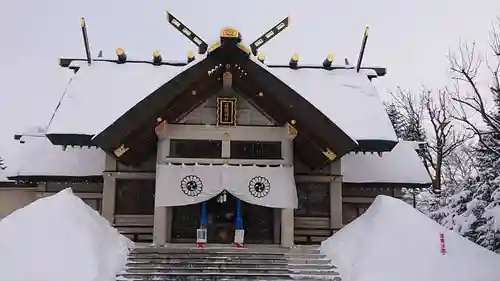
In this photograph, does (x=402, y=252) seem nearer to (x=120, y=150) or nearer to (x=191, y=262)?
(x=191, y=262)

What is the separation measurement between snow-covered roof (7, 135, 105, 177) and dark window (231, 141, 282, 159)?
4.70 meters

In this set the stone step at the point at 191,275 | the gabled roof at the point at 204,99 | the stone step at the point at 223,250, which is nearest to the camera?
the stone step at the point at 191,275

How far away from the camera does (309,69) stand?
1928cm

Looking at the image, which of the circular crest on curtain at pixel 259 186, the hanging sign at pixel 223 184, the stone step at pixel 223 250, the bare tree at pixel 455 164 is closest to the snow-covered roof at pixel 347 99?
the hanging sign at pixel 223 184

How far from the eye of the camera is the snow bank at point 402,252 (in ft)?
34.2

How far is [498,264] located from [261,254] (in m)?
5.23

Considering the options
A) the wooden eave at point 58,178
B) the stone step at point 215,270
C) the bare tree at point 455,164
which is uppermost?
the bare tree at point 455,164

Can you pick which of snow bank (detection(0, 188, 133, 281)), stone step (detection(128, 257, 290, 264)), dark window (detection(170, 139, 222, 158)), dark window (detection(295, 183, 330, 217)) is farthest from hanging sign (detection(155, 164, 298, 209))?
dark window (detection(295, 183, 330, 217))

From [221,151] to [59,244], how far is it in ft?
16.4

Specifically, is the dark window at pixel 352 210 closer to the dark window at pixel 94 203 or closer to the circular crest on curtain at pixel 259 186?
the circular crest on curtain at pixel 259 186

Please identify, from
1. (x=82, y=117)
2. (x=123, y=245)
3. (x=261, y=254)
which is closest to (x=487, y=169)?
(x=261, y=254)

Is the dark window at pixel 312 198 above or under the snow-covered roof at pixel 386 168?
under

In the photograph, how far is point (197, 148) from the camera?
13781 millimetres

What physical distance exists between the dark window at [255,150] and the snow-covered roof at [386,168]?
3418mm
